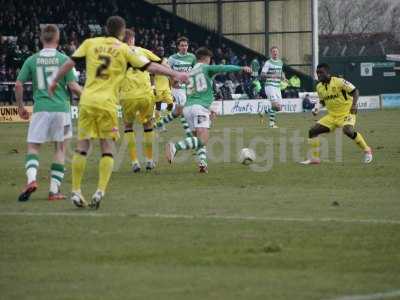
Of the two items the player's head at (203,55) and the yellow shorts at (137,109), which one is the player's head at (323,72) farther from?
the yellow shorts at (137,109)

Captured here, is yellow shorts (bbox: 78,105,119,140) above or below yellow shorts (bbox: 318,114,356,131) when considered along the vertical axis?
above

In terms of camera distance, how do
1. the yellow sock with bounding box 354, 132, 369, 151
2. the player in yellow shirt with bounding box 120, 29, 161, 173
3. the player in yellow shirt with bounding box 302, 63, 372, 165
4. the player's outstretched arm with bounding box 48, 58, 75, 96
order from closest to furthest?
the player's outstretched arm with bounding box 48, 58, 75, 96 → the player in yellow shirt with bounding box 120, 29, 161, 173 → the yellow sock with bounding box 354, 132, 369, 151 → the player in yellow shirt with bounding box 302, 63, 372, 165

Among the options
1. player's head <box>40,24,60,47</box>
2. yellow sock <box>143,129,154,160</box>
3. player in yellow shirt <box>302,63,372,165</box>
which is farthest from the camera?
player in yellow shirt <box>302,63,372,165</box>

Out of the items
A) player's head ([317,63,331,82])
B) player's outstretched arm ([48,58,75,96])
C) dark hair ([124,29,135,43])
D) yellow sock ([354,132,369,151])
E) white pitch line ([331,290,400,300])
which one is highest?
dark hair ([124,29,135,43])

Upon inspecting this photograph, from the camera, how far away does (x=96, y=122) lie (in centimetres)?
1419

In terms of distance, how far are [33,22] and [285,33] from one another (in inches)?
492

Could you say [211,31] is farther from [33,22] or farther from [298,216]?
[298,216]

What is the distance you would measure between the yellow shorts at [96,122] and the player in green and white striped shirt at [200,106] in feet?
17.9

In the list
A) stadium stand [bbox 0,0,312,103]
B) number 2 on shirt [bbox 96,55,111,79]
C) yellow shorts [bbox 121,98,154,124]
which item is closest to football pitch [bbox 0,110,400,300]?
yellow shorts [bbox 121,98,154,124]

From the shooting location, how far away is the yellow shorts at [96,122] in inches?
555

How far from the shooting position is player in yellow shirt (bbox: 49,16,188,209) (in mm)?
14031

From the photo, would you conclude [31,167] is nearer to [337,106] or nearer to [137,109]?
[137,109]

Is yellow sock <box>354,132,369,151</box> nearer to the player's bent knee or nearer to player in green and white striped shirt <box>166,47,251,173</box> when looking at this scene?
the player's bent knee

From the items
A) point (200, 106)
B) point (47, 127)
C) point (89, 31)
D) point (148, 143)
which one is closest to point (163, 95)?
point (148, 143)
